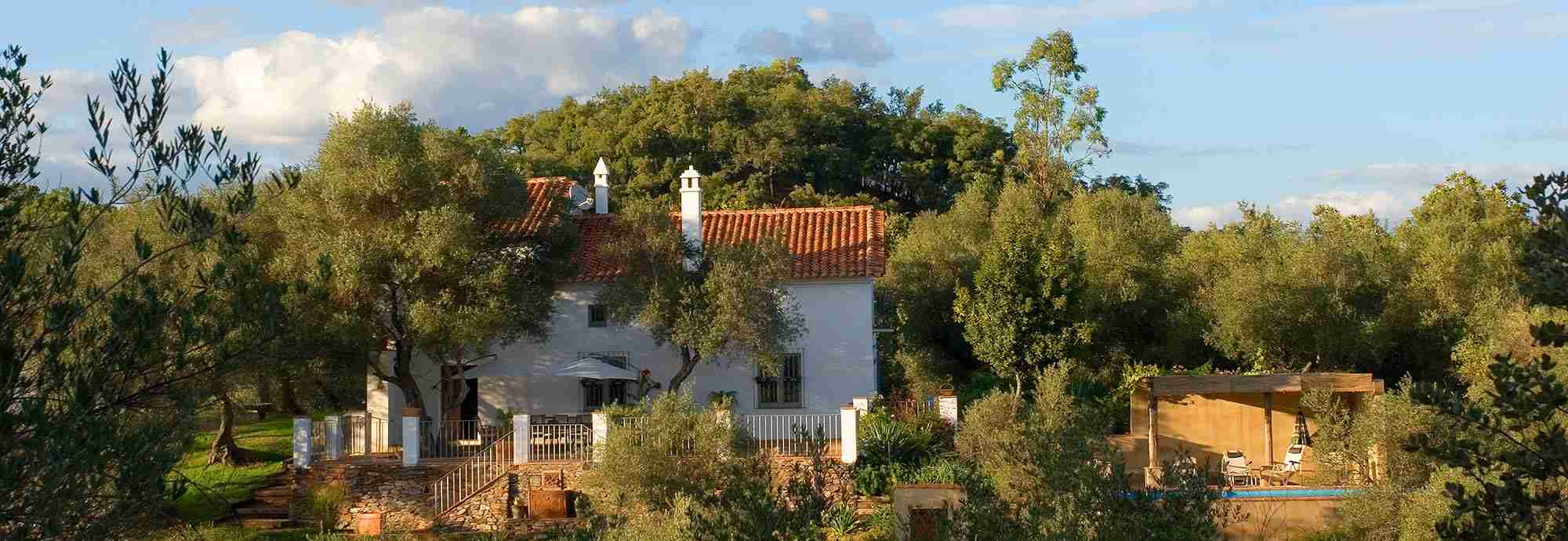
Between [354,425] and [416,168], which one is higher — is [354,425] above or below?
below

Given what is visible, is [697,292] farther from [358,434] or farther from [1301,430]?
[1301,430]

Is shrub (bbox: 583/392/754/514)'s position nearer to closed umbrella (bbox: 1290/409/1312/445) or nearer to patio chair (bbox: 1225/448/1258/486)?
patio chair (bbox: 1225/448/1258/486)

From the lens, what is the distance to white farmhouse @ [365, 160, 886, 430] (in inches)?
974

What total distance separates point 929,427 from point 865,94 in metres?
36.5

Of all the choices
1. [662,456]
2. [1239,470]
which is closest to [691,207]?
[662,456]

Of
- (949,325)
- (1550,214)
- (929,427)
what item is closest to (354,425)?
(929,427)

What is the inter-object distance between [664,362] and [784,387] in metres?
2.21

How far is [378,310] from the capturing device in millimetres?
23359

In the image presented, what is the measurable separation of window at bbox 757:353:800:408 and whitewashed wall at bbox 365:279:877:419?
12cm

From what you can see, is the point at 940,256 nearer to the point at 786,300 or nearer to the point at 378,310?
the point at 786,300

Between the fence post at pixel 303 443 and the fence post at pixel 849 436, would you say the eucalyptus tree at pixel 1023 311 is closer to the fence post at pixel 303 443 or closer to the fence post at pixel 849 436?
the fence post at pixel 849 436

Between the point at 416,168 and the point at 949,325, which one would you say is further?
the point at 949,325

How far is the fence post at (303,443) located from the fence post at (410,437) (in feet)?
5.31

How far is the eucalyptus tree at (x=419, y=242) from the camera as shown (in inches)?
883
